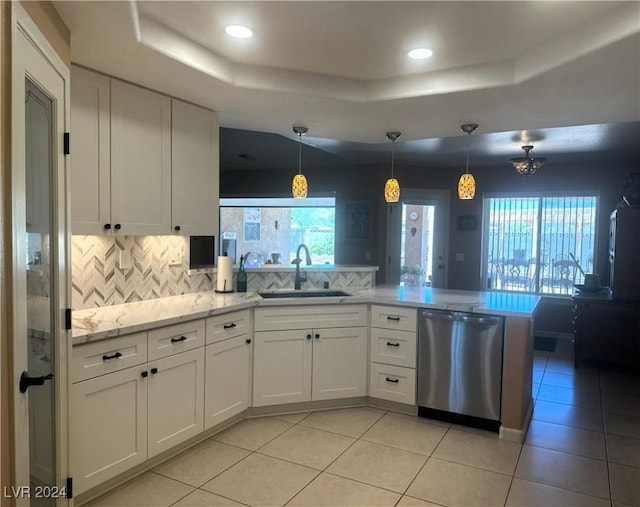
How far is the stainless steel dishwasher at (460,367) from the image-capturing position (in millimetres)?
3334

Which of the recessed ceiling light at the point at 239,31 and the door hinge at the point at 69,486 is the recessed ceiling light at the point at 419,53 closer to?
the recessed ceiling light at the point at 239,31

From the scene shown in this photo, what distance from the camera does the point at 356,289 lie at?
422 cm

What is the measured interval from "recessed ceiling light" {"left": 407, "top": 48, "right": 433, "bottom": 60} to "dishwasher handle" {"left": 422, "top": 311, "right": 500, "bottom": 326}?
183 centimetres

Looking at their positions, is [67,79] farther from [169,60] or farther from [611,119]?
[611,119]

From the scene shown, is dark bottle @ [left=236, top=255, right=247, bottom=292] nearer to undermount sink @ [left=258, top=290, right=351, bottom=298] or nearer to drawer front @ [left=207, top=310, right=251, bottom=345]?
undermount sink @ [left=258, top=290, right=351, bottom=298]

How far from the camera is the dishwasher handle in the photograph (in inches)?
131

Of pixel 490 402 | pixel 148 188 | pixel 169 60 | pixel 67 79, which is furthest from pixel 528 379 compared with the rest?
pixel 67 79

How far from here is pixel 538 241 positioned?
659cm

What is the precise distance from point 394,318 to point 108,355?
213 cm

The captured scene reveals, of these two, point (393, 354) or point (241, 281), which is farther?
point (241, 281)

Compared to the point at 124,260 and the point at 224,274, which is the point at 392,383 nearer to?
the point at 224,274

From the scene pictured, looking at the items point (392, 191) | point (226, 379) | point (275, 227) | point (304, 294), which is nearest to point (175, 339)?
point (226, 379)

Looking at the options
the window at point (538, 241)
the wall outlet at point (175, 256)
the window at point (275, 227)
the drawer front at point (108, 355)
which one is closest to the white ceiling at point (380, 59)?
the wall outlet at point (175, 256)

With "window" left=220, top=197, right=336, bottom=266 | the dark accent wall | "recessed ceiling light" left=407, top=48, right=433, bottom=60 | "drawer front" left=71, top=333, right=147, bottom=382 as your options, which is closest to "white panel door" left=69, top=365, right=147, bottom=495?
"drawer front" left=71, top=333, right=147, bottom=382
